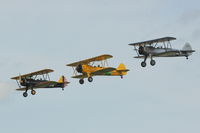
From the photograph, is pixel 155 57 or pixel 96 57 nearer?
pixel 155 57

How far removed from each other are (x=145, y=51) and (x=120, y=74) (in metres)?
11.3

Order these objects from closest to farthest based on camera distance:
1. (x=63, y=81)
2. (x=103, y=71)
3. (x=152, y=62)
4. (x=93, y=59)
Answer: (x=152, y=62)
(x=103, y=71)
(x=93, y=59)
(x=63, y=81)

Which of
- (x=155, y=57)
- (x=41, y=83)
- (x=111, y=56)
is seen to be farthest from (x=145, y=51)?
(x=41, y=83)

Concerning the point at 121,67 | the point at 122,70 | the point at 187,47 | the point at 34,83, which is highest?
the point at 187,47

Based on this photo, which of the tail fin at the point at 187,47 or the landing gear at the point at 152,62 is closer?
the landing gear at the point at 152,62

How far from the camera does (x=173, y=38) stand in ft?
245

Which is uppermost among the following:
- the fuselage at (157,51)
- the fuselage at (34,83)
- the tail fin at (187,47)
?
the tail fin at (187,47)

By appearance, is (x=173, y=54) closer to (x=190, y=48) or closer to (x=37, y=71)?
(x=190, y=48)

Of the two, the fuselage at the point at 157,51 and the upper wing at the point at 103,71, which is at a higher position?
the fuselage at the point at 157,51

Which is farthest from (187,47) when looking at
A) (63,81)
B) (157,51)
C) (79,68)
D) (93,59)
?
(63,81)

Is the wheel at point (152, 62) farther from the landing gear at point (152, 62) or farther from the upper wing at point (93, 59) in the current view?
the upper wing at point (93, 59)

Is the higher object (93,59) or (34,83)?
(93,59)

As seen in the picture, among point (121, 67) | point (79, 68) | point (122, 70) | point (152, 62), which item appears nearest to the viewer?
point (152, 62)

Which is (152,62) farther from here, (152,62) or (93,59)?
(93,59)
